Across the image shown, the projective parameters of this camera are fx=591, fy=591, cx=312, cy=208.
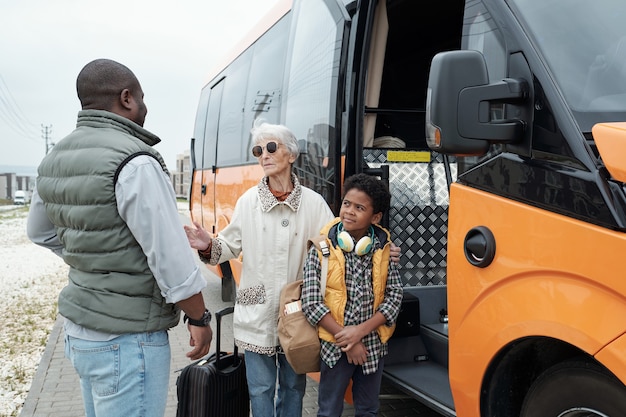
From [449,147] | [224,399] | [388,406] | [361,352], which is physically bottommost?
[388,406]

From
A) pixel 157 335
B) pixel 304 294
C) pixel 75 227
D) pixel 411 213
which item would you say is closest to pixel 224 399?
pixel 304 294

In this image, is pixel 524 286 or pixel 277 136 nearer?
pixel 524 286

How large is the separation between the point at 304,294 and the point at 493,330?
0.96 m

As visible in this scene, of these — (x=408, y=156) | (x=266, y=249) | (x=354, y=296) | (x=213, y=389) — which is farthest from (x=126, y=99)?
(x=408, y=156)

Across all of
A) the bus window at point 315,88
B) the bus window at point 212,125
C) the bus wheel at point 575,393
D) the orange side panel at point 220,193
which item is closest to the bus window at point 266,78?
the orange side panel at point 220,193

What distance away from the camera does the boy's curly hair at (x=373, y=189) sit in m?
2.94

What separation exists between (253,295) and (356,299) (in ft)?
1.82

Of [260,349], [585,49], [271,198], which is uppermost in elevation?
[585,49]

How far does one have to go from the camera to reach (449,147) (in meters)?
2.12

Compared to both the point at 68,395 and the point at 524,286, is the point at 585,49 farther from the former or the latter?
the point at 68,395

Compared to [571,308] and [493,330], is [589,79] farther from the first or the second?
[493,330]

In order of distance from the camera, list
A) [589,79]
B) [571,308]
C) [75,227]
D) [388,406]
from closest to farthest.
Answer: [571,308]
[589,79]
[75,227]
[388,406]

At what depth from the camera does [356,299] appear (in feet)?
9.48

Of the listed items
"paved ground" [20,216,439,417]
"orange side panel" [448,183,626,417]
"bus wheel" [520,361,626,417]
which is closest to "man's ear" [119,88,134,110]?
"orange side panel" [448,183,626,417]
